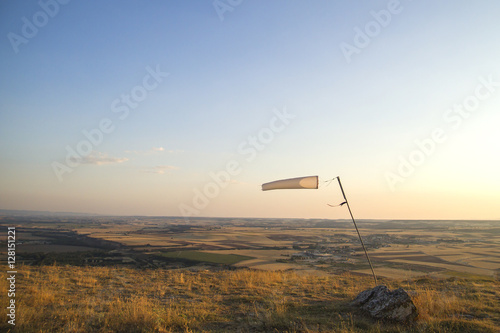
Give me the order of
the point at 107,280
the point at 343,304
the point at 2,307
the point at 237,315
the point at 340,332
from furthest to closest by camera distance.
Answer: the point at 107,280
the point at 343,304
the point at 237,315
the point at 2,307
the point at 340,332

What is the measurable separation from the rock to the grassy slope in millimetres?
310

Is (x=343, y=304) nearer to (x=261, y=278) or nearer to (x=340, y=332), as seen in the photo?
(x=340, y=332)

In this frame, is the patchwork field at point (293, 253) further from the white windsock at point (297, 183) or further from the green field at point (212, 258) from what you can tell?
the white windsock at point (297, 183)

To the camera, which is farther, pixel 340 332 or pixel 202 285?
pixel 202 285

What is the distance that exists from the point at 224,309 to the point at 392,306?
17.0ft

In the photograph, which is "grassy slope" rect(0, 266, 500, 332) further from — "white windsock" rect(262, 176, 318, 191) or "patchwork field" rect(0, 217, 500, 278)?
"patchwork field" rect(0, 217, 500, 278)

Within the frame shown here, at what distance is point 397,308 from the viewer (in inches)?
291

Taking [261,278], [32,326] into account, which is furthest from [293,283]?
[32,326]

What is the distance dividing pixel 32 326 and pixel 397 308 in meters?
9.58

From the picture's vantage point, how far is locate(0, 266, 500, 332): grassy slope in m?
6.80

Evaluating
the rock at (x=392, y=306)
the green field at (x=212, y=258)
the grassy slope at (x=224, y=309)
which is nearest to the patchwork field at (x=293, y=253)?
the green field at (x=212, y=258)

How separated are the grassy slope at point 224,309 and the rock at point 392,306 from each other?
310 mm

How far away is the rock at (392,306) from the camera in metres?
7.21

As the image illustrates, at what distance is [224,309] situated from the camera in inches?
352
